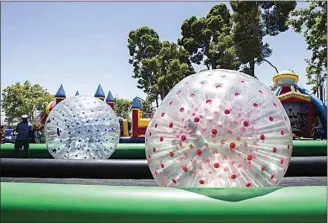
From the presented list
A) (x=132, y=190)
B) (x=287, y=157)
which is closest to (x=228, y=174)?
(x=287, y=157)

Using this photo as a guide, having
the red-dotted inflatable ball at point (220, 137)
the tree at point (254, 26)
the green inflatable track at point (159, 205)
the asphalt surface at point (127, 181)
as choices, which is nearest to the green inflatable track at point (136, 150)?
the asphalt surface at point (127, 181)

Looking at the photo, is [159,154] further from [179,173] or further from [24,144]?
[24,144]

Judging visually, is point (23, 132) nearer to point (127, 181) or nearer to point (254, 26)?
point (127, 181)

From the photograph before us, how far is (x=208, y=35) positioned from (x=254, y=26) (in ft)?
14.2

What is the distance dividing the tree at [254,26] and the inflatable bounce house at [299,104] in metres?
8.45

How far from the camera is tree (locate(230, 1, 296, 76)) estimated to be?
24.4 m

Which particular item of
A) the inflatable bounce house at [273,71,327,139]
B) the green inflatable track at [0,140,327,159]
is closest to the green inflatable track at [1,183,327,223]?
the green inflatable track at [0,140,327,159]

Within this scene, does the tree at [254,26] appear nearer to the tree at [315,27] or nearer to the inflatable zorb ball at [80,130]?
the tree at [315,27]

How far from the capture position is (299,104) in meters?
16.3

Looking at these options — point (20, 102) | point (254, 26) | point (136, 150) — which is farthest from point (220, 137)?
point (20, 102)

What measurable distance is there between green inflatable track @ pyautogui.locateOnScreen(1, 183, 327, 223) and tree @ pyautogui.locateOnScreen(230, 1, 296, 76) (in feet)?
74.4

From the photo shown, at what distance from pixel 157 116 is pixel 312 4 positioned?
51.1ft

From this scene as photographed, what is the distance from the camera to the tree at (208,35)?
26859 millimetres

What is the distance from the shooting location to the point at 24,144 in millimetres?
6621
